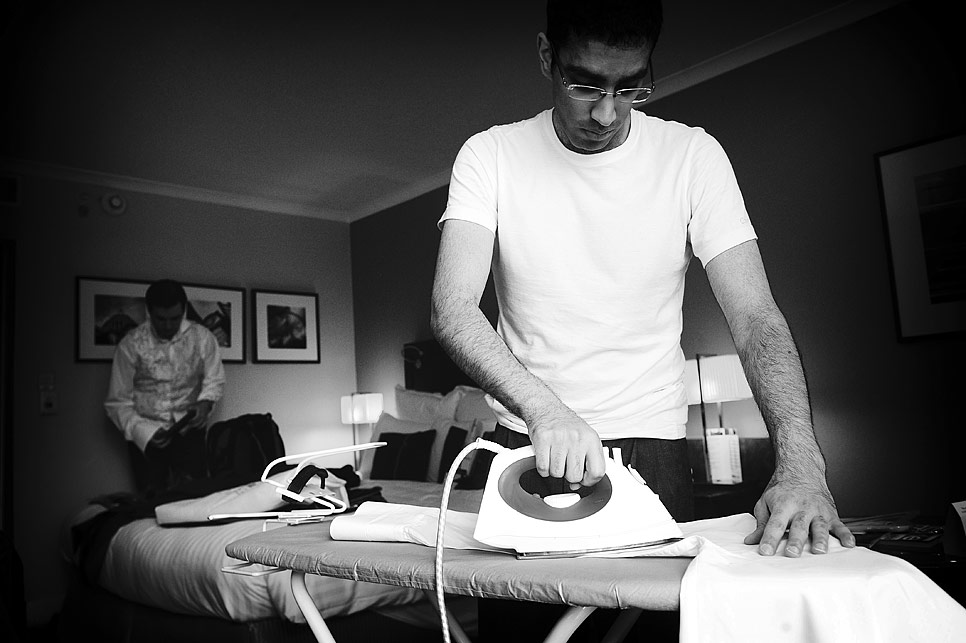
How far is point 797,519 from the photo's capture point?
778 mm

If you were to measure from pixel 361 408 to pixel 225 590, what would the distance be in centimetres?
309

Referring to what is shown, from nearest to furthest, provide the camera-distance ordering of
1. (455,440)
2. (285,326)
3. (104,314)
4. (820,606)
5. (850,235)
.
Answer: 1. (820,606)
2. (850,235)
3. (455,440)
4. (104,314)
5. (285,326)

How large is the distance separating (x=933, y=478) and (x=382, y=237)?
3991 millimetres

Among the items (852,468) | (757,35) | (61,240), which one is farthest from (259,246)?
(852,468)

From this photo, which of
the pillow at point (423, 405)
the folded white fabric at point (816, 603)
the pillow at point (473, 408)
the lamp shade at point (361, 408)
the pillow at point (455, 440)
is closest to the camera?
the folded white fabric at point (816, 603)

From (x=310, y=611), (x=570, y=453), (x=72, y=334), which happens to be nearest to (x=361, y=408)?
(x=72, y=334)

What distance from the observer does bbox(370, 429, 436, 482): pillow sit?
13.8 feet

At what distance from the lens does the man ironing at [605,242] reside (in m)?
1.14

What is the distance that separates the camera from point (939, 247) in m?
2.96

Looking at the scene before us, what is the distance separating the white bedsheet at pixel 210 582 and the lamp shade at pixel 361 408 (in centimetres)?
211

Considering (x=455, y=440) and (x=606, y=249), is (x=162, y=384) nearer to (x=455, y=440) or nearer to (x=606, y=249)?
(x=455, y=440)

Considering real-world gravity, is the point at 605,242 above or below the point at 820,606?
above

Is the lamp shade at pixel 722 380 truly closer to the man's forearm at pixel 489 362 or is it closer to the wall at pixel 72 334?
the man's forearm at pixel 489 362

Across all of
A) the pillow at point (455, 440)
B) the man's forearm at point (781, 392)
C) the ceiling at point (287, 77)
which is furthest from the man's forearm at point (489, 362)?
the pillow at point (455, 440)
